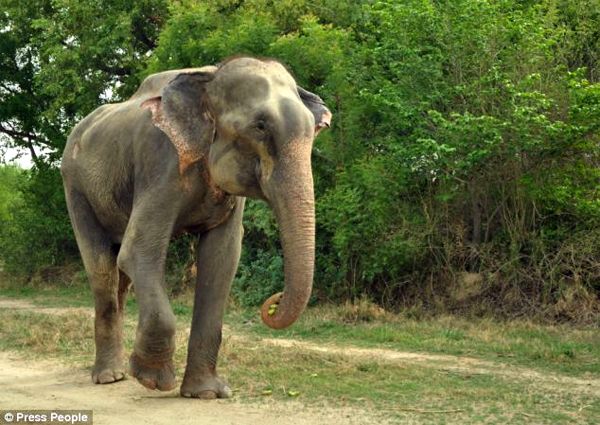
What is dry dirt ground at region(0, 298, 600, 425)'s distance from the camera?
20.5ft

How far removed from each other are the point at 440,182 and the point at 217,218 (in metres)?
6.21

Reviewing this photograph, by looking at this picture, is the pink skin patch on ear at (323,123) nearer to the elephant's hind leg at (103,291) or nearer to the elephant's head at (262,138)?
the elephant's head at (262,138)

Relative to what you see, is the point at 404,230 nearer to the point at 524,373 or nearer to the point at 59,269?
the point at 524,373

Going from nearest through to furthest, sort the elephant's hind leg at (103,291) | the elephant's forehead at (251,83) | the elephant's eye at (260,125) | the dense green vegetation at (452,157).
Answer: the elephant's eye at (260,125) → the elephant's forehead at (251,83) → the elephant's hind leg at (103,291) → the dense green vegetation at (452,157)

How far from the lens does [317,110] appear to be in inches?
260

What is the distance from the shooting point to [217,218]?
274 inches

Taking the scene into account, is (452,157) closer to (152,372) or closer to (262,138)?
(262,138)

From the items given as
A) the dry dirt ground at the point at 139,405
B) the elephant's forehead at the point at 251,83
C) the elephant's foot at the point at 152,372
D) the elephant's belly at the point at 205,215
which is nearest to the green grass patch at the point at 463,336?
the dry dirt ground at the point at 139,405

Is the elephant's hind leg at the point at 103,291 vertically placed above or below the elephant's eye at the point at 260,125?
below

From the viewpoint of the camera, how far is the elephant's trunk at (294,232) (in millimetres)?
5703

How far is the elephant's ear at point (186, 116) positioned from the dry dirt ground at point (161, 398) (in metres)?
1.73

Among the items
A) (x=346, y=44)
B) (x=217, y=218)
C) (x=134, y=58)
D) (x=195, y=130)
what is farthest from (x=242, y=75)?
(x=134, y=58)

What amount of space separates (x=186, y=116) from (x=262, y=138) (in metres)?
0.82

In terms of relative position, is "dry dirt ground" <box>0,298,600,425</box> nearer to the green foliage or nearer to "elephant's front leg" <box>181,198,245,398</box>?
"elephant's front leg" <box>181,198,245,398</box>
